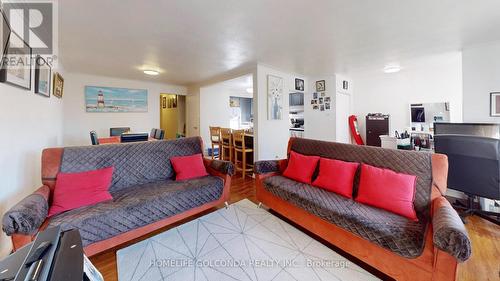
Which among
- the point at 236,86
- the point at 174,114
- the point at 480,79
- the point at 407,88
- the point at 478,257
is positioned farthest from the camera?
the point at 174,114

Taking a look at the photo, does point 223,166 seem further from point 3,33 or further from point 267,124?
point 3,33

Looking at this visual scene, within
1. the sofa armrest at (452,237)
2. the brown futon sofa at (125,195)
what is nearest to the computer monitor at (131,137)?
the brown futon sofa at (125,195)

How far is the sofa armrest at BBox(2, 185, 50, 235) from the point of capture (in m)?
1.26

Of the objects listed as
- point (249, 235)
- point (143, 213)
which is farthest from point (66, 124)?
point (249, 235)

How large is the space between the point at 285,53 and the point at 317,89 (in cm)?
212

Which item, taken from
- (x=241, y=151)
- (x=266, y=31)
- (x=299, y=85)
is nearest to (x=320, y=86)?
(x=299, y=85)

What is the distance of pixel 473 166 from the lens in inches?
86.0

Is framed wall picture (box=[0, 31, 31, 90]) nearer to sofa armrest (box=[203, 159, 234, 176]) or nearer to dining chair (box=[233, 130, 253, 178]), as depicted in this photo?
sofa armrest (box=[203, 159, 234, 176])

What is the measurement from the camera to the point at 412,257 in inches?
50.8

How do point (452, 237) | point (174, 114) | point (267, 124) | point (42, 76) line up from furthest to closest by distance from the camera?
point (174, 114) → point (267, 124) → point (42, 76) → point (452, 237)

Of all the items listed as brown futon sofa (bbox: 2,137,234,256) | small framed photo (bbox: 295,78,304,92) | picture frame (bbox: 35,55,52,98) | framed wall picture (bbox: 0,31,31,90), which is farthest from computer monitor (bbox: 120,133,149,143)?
small framed photo (bbox: 295,78,304,92)

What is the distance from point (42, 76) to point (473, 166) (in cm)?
534

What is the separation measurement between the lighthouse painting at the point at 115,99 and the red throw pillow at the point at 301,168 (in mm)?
4598

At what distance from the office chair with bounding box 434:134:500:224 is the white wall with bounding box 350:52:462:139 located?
2.18 metres
